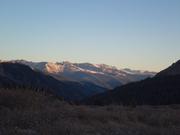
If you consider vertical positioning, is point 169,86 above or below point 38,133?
above

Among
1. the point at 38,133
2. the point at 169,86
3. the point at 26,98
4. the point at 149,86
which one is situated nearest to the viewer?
the point at 38,133

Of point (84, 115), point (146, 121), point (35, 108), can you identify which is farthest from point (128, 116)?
point (35, 108)

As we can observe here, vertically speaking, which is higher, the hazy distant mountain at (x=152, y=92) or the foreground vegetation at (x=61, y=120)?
the hazy distant mountain at (x=152, y=92)

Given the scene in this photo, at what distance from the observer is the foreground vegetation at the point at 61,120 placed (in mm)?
13252

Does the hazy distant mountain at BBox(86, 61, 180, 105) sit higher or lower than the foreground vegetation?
higher

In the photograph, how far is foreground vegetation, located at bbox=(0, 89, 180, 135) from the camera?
522 inches

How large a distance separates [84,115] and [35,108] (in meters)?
2.39

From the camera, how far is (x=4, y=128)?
1235 cm

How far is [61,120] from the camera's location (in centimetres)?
1549

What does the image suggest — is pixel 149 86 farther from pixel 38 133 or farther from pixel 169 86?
pixel 38 133

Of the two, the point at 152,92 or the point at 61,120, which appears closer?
the point at 61,120

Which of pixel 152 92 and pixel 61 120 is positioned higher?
pixel 152 92

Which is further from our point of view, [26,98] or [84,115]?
[26,98]

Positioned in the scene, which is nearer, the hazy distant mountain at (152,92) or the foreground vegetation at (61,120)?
the foreground vegetation at (61,120)
